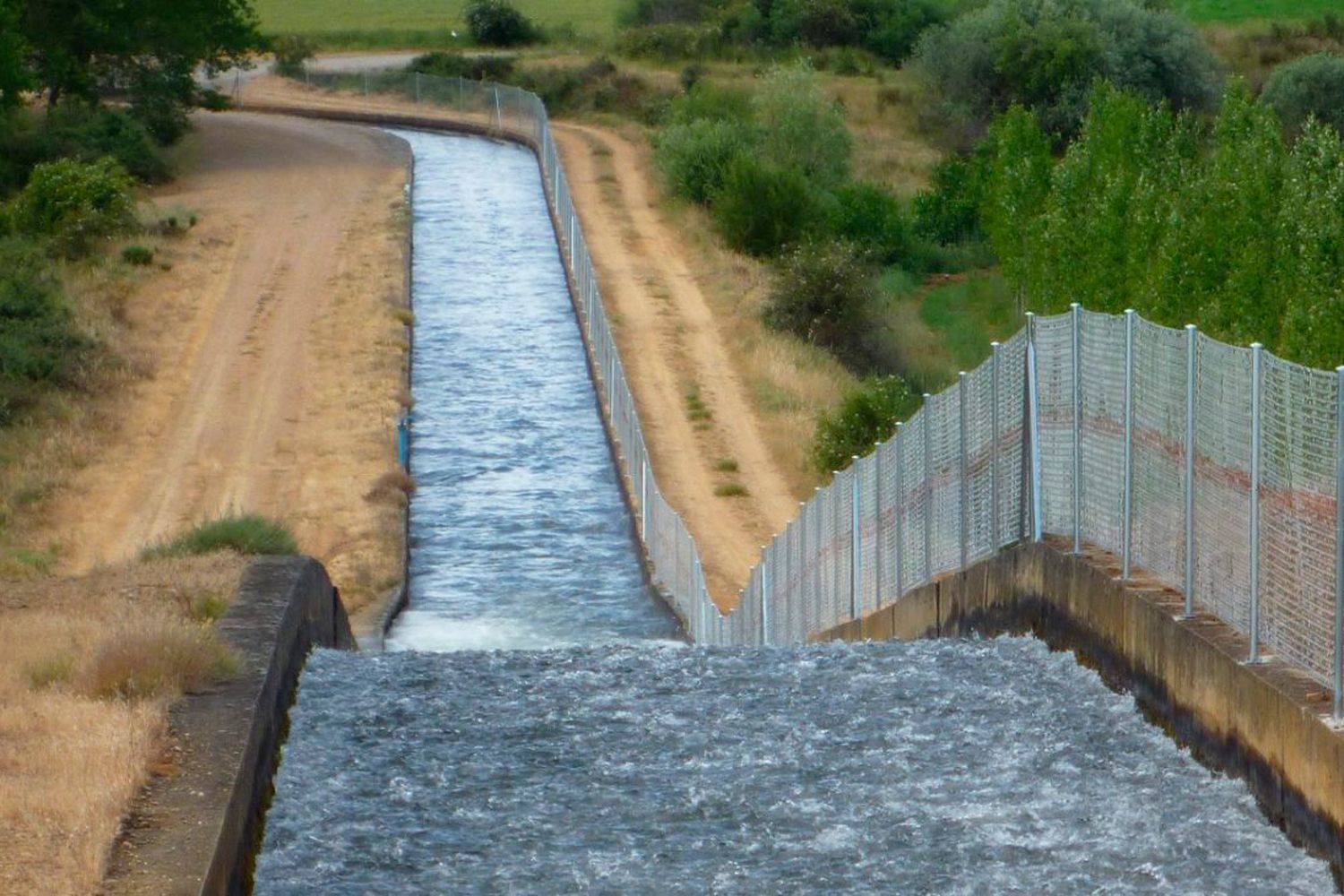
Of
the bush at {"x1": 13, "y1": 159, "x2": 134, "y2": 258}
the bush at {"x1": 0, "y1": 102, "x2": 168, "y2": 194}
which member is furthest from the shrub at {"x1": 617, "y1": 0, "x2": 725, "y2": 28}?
the bush at {"x1": 13, "y1": 159, "x2": 134, "y2": 258}

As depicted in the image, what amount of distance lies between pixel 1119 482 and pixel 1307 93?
77.7 m

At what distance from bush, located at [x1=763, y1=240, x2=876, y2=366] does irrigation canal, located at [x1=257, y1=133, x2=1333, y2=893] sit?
118ft

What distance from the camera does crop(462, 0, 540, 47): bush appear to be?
107938 mm

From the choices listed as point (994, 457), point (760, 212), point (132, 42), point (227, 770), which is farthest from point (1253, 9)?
point (227, 770)

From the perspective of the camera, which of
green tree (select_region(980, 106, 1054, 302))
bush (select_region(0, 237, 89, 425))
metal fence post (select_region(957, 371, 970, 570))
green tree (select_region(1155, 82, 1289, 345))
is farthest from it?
green tree (select_region(980, 106, 1054, 302))

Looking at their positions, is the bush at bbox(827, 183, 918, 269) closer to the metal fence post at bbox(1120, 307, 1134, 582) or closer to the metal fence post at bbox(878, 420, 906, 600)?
the metal fence post at bbox(878, 420, 906, 600)

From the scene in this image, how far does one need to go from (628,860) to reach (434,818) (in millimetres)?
1104

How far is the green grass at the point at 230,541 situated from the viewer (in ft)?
63.2

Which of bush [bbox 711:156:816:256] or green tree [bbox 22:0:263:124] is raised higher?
green tree [bbox 22:0:263:124]

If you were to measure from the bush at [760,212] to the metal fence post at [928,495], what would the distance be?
141 feet

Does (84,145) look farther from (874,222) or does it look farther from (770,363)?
(770,363)

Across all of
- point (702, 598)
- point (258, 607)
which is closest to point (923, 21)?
point (702, 598)

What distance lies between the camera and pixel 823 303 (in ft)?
165

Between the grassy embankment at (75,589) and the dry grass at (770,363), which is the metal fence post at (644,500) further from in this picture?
the grassy embankment at (75,589)
